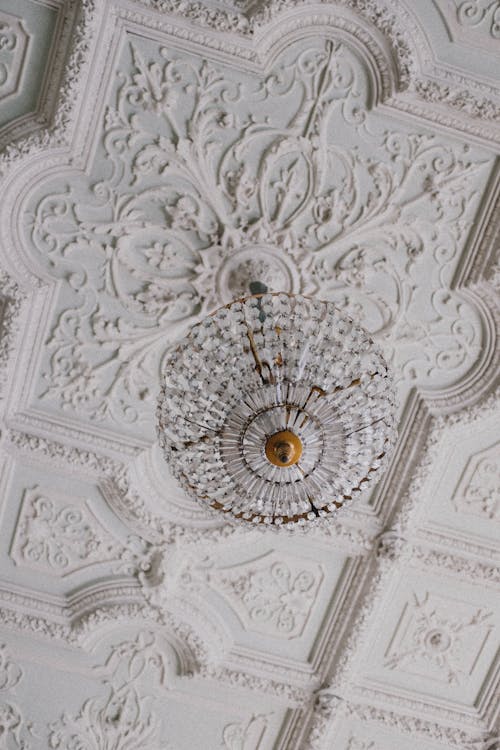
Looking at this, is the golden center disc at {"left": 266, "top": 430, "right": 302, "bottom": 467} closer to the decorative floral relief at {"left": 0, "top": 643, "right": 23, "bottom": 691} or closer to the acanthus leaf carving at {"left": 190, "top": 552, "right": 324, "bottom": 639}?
the acanthus leaf carving at {"left": 190, "top": 552, "right": 324, "bottom": 639}

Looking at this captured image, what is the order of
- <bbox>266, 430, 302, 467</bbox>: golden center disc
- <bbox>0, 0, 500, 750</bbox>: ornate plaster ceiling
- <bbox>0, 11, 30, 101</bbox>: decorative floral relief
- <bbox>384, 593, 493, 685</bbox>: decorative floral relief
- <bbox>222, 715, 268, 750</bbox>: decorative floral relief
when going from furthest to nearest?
<bbox>222, 715, 268, 750</bbox>: decorative floral relief
<bbox>384, 593, 493, 685</bbox>: decorative floral relief
<bbox>0, 0, 500, 750</bbox>: ornate plaster ceiling
<bbox>0, 11, 30, 101</bbox>: decorative floral relief
<bbox>266, 430, 302, 467</bbox>: golden center disc

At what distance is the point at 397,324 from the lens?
4914mm

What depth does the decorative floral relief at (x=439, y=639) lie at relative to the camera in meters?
5.65

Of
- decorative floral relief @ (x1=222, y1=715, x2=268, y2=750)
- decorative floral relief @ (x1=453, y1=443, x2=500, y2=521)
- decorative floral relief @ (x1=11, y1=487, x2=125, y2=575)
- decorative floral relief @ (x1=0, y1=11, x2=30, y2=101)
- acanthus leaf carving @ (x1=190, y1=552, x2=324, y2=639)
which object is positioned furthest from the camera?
decorative floral relief @ (x1=222, y1=715, x2=268, y2=750)

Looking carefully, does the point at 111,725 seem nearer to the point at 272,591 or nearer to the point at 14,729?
the point at 14,729

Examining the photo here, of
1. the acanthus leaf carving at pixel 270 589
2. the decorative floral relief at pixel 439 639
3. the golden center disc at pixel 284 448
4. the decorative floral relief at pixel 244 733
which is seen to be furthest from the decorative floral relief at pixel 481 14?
the decorative floral relief at pixel 244 733

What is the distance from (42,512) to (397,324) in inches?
102

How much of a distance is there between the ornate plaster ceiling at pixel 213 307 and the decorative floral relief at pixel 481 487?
14mm

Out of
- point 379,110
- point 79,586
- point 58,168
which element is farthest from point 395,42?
point 79,586

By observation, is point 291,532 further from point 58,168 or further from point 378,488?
point 58,168

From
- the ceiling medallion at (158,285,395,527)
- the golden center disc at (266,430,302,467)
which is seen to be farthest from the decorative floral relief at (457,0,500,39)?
the golden center disc at (266,430,302,467)

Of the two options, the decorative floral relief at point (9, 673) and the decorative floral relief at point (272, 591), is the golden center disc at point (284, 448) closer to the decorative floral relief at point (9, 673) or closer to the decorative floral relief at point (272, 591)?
the decorative floral relief at point (272, 591)

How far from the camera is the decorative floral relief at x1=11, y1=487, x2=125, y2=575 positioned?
5355 millimetres

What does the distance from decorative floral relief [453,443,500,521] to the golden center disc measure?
87.1 inches
